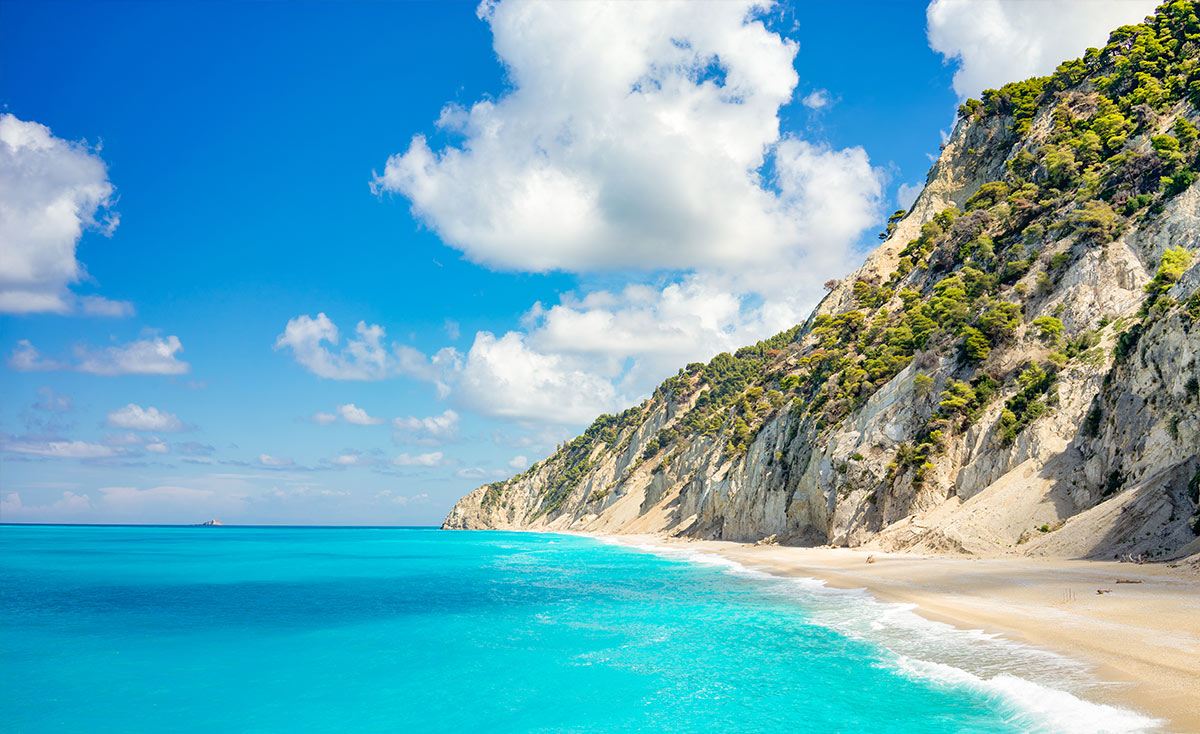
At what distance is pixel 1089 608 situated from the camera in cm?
1823

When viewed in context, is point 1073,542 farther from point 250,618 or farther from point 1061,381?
point 250,618

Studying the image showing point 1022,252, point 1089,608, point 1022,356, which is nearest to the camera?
point 1089,608

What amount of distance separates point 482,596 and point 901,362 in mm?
34919

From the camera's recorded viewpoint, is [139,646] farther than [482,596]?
No

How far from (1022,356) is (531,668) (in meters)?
38.2

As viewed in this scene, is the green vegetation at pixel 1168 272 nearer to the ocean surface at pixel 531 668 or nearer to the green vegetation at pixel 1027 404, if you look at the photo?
the green vegetation at pixel 1027 404

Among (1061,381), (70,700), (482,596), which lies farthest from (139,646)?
(1061,381)

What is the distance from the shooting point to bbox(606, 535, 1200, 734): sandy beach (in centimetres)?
1186

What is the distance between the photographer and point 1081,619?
1723cm

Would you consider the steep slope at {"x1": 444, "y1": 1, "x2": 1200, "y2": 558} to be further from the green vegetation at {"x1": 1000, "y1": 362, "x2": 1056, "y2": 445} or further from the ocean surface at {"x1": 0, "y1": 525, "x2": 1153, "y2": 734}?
the ocean surface at {"x1": 0, "y1": 525, "x2": 1153, "y2": 734}

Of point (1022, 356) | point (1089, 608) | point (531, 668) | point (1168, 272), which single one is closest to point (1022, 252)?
point (1022, 356)

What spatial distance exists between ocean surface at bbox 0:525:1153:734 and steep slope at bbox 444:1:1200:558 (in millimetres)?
12179

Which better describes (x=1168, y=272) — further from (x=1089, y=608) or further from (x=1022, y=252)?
(x=1089, y=608)

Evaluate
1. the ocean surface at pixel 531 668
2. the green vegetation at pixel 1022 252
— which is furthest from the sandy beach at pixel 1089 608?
the green vegetation at pixel 1022 252
